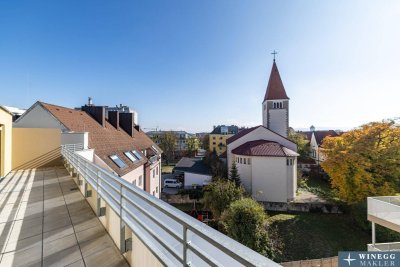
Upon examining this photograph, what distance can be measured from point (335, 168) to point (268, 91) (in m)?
14.5

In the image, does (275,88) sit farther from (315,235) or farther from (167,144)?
(167,144)

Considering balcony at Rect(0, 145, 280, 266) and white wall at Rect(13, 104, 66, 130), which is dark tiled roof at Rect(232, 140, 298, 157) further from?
balcony at Rect(0, 145, 280, 266)

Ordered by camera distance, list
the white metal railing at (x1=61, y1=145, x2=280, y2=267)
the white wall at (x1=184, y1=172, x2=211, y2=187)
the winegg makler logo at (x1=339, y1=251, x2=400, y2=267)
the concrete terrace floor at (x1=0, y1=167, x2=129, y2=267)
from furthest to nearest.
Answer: the white wall at (x1=184, y1=172, x2=211, y2=187) → the winegg makler logo at (x1=339, y1=251, x2=400, y2=267) → the concrete terrace floor at (x1=0, y1=167, x2=129, y2=267) → the white metal railing at (x1=61, y1=145, x2=280, y2=267)

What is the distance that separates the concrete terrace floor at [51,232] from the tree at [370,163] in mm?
20093

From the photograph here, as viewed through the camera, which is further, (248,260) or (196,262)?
(196,262)

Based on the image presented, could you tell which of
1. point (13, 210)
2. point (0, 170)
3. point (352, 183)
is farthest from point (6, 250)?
point (352, 183)

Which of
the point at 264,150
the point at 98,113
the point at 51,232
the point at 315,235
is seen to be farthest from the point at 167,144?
the point at 51,232

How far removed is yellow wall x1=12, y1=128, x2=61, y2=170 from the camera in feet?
32.0

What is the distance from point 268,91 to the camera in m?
29.4

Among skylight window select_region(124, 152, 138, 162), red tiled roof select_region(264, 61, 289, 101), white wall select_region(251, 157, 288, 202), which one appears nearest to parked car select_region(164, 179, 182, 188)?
white wall select_region(251, 157, 288, 202)

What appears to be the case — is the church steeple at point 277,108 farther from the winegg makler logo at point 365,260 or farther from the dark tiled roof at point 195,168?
the winegg makler logo at point 365,260

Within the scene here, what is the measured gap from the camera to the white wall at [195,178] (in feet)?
86.8

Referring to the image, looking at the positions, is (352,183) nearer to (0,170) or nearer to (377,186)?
(377,186)

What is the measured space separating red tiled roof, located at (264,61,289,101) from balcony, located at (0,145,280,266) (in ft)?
91.1
